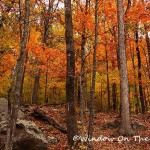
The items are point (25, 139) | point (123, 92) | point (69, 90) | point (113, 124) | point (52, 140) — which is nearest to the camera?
point (25, 139)

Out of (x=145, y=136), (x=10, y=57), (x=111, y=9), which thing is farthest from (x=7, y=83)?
(x=145, y=136)

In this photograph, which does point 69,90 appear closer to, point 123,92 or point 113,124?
point 123,92

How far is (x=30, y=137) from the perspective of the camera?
9.52 metres

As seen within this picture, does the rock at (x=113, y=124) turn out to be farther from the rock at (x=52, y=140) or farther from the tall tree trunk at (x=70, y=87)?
the tall tree trunk at (x=70, y=87)

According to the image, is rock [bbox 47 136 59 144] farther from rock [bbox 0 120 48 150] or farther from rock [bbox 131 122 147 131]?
rock [bbox 131 122 147 131]

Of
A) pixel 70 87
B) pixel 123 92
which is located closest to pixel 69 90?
pixel 70 87

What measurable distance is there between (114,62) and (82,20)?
1034 centimetres

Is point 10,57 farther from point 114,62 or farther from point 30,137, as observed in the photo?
point 30,137

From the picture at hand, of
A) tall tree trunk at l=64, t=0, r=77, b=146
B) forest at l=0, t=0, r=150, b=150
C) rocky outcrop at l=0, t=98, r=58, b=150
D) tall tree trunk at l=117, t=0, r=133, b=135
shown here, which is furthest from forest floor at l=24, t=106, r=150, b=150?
rocky outcrop at l=0, t=98, r=58, b=150

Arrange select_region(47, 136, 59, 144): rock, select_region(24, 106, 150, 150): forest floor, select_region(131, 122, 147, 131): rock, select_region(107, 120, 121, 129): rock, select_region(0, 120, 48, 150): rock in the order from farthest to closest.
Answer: select_region(107, 120, 121, 129): rock, select_region(131, 122, 147, 131): rock, select_region(47, 136, 59, 144): rock, select_region(24, 106, 150, 150): forest floor, select_region(0, 120, 48, 150): rock

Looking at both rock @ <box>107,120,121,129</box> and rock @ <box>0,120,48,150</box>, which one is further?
rock @ <box>107,120,121,129</box>

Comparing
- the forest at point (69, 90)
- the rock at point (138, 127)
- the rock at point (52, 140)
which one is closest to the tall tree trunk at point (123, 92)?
the forest at point (69, 90)

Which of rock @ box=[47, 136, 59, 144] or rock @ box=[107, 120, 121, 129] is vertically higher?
rock @ box=[107, 120, 121, 129]

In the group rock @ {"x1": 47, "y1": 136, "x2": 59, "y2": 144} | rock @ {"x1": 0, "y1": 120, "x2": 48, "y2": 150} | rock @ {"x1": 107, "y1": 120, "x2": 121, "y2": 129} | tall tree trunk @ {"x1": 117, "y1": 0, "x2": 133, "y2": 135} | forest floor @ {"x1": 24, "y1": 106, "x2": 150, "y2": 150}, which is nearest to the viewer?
rock @ {"x1": 0, "y1": 120, "x2": 48, "y2": 150}
